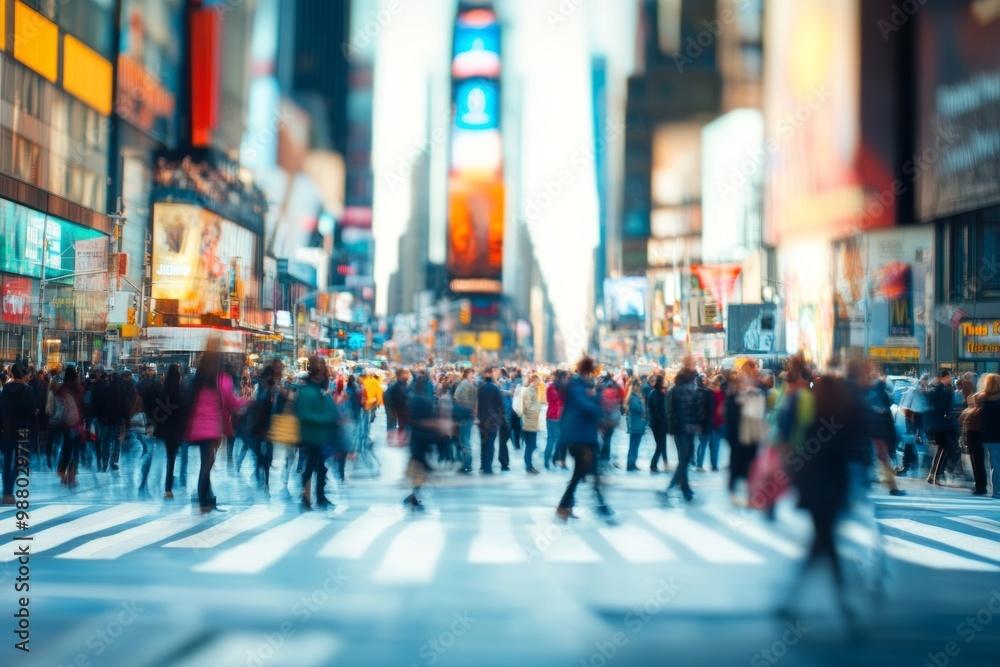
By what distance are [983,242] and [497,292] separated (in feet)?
391

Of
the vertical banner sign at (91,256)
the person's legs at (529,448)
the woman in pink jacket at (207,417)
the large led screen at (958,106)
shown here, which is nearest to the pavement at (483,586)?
the woman in pink jacket at (207,417)

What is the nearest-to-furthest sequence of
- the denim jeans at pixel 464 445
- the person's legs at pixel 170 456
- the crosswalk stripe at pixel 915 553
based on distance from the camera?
the crosswalk stripe at pixel 915 553 → the person's legs at pixel 170 456 → the denim jeans at pixel 464 445

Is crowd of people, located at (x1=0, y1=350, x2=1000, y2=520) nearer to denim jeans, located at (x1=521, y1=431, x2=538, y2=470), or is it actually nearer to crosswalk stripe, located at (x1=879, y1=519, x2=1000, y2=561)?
denim jeans, located at (x1=521, y1=431, x2=538, y2=470)

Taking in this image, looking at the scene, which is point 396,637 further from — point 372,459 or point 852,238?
point 852,238

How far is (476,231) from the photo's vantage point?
173m

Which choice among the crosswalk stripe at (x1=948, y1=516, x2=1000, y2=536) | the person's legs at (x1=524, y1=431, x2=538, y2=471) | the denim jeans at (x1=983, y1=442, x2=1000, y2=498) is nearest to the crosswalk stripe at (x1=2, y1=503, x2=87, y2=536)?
the person's legs at (x1=524, y1=431, x2=538, y2=471)

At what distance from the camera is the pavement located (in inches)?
281

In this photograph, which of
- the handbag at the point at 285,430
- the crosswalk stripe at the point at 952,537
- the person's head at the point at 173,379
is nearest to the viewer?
the crosswalk stripe at the point at 952,537

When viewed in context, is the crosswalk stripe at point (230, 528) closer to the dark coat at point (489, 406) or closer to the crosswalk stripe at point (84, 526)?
the crosswalk stripe at point (84, 526)

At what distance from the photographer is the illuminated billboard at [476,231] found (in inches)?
6821

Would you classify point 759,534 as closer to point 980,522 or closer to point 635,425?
point 980,522

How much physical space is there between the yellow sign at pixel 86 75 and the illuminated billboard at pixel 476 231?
110 meters

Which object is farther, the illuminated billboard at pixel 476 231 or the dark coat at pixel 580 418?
the illuminated billboard at pixel 476 231

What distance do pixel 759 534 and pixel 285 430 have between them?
675cm
